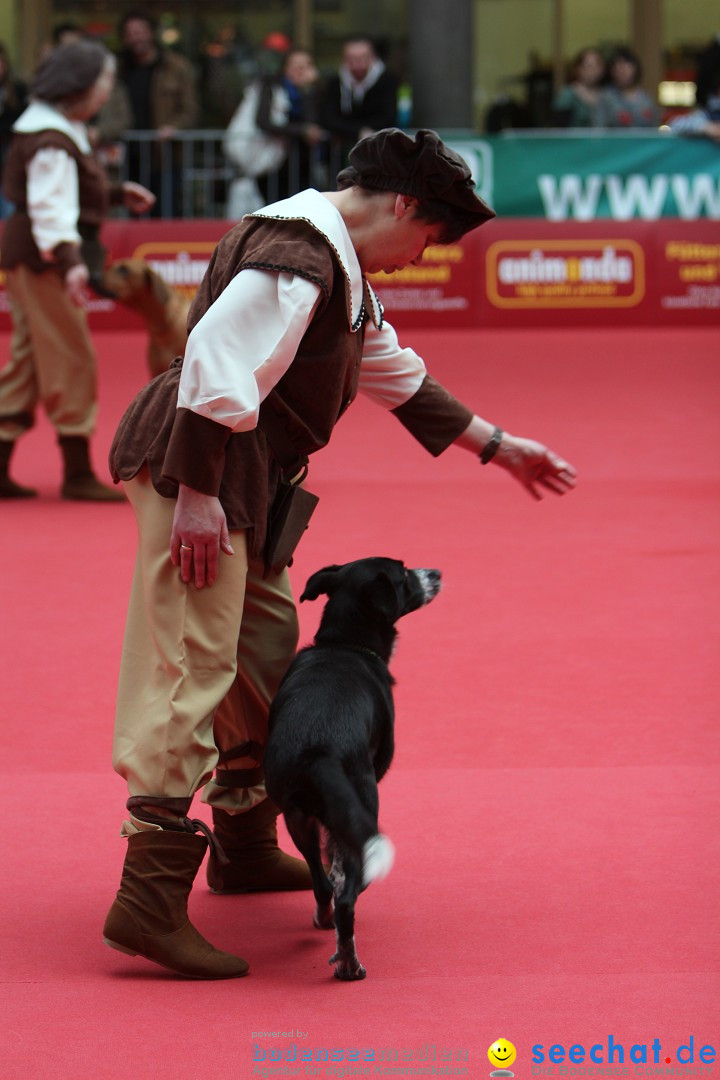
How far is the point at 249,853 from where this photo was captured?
3580mm

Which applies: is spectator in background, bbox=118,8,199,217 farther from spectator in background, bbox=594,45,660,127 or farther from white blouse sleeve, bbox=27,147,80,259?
white blouse sleeve, bbox=27,147,80,259

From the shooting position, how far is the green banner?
14.4 metres

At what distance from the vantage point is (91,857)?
12.2ft

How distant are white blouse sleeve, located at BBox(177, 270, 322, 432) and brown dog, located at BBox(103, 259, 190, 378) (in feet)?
16.4

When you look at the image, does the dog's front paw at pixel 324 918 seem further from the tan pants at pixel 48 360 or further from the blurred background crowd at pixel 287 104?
the blurred background crowd at pixel 287 104

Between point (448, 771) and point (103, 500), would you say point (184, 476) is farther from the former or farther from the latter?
point (103, 500)

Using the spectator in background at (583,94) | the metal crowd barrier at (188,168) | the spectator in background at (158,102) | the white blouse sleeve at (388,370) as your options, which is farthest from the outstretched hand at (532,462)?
the spectator in background at (583,94)

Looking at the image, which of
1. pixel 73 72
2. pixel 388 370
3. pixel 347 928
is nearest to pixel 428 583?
pixel 388 370

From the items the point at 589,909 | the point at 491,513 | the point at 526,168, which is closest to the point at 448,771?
the point at 589,909

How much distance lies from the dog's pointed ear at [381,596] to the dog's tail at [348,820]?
1.57ft

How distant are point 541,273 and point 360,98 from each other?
2406 millimetres

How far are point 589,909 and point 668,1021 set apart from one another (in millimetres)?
580

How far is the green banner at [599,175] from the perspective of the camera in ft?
47.4

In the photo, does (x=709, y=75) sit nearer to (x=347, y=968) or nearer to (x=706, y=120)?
(x=706, y=120)
